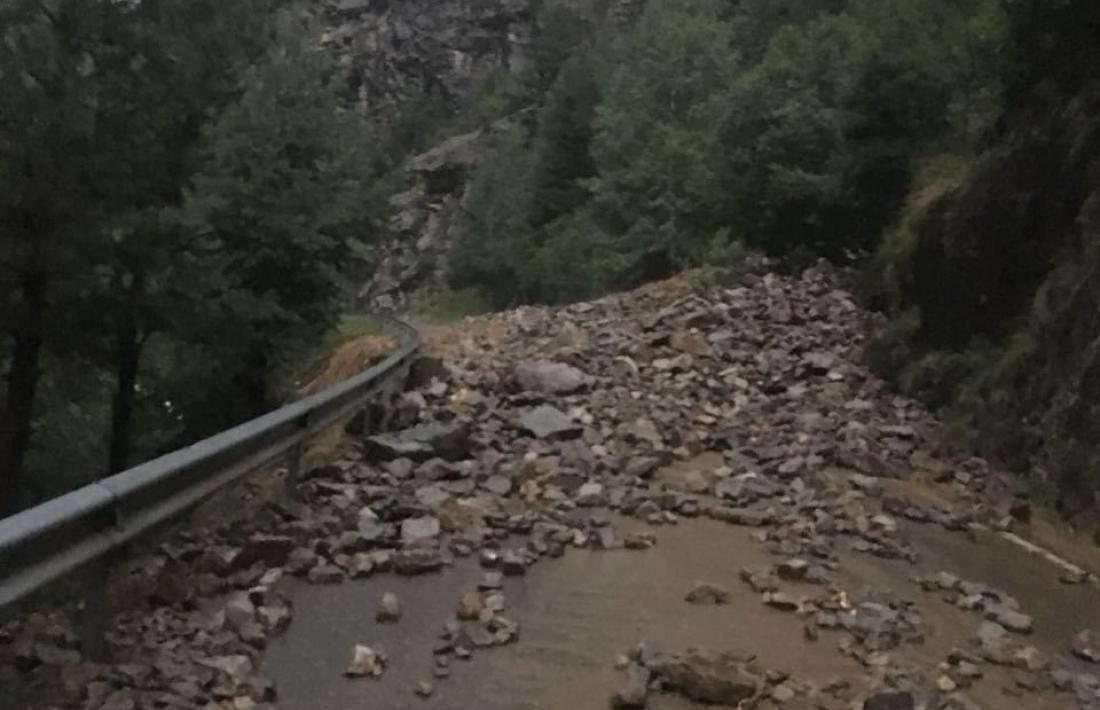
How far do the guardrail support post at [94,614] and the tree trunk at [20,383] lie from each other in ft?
21.8

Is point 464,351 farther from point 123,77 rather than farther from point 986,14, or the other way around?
point 986,14

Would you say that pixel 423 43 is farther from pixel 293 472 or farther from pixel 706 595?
pixel 706 595

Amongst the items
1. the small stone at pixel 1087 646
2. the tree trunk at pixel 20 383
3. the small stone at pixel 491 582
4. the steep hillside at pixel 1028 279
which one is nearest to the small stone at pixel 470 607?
the small stone at pixel 491 582

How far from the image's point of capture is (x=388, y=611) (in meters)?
4.79

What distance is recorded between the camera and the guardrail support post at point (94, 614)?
150 inches

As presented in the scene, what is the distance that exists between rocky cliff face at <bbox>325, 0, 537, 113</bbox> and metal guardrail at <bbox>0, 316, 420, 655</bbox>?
7804 centimetres

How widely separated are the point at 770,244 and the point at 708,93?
10.0 meters

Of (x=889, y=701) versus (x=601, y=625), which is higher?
(x=889, y=701)

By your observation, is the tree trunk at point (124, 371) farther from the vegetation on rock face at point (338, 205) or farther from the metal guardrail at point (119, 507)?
the metal guardrail at point (119, 507)

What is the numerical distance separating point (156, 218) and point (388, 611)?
7.12 meters

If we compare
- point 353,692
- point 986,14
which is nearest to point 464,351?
point 986,14

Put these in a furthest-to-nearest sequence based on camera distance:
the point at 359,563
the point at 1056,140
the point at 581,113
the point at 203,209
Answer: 1. the point at 581,113
2. the point at 203,209
3. the point at 1056,140
4. the point at 359,563

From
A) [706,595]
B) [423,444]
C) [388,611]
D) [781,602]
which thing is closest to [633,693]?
[388,611]

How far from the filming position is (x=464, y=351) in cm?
1413
